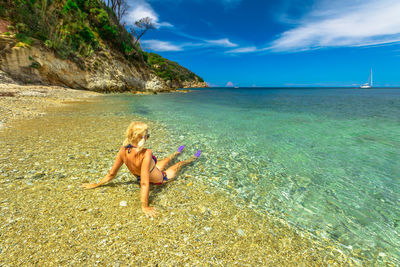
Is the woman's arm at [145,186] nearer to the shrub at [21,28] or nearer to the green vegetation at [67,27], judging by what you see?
the green vegetation at [67,27]

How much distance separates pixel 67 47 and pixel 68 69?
3.44 meters

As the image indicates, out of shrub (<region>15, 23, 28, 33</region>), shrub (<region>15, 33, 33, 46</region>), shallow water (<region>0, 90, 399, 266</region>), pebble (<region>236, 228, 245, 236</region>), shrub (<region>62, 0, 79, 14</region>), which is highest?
shrub (<region>62, 0, 79, 14</region>)

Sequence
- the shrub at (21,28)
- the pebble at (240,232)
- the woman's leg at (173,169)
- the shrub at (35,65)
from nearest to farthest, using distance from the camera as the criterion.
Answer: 1. the pebble at (240,232)
2. the woman's leg at (173,169)
3. the shrub at (21,28)
4. the shrub at (35,65)

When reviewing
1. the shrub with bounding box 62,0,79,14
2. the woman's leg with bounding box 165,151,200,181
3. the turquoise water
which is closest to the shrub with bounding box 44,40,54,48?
the shrub with bounding box 62,0,79,14

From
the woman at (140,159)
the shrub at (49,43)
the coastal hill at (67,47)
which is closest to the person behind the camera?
the woman at (140,159)

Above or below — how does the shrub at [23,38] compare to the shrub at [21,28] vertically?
below

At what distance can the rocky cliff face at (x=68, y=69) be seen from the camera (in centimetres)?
2110

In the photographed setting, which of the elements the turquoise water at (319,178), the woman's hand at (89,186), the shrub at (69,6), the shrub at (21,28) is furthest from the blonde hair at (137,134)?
the shrub at (69,6)

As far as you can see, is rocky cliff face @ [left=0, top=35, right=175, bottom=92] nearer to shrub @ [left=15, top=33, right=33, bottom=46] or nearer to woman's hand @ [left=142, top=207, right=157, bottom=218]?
shrub @ [left=15, top=33, right=33, bottom=46]

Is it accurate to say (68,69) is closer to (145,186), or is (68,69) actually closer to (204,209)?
(145,186)

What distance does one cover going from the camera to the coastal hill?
22.0m

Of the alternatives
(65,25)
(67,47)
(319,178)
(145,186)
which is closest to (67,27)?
(65,25)

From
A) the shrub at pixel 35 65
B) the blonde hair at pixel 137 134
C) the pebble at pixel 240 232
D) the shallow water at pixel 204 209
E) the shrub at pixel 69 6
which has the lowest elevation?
the pebble at pixel 240 232

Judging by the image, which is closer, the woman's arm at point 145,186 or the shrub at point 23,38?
the woman's arm at point 145,186
